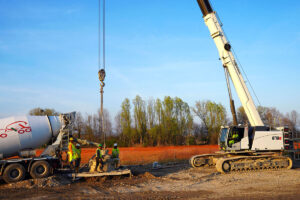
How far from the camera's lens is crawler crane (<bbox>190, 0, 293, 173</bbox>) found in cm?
1662

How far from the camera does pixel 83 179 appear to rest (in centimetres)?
1364

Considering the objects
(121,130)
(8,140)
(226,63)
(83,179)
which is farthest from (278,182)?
(121,130)

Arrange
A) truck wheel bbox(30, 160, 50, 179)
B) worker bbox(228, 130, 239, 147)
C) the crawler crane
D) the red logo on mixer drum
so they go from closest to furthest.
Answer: truck wheel bbox(30, 160, 50, 179), the red logo on mixer drum, the crawler crane, worker bbox(228, 130, 239, 147)

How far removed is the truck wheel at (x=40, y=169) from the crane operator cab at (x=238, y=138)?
34.5 ft

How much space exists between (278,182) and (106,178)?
8265mm

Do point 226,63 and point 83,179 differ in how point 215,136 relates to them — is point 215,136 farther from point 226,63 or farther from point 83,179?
point 83,179

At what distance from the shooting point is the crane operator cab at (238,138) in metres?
16.7

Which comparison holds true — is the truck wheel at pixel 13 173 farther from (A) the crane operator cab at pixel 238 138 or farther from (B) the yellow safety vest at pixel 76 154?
(A) the crane operator cab at pixel 238 138

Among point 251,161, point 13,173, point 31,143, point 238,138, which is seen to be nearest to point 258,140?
point 238,138

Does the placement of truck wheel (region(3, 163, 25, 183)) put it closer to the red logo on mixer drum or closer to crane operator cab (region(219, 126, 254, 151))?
the red logo on mixer drum

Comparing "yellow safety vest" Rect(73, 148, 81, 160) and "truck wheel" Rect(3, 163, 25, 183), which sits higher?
"yellow safety vest" Rect(73, 148, 81, 160)

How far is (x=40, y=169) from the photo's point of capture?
44.0ft

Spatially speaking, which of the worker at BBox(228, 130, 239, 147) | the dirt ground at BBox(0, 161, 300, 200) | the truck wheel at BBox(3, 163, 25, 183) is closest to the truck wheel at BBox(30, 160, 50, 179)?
the truck wheel at BBox(3, 163, 25, 183)

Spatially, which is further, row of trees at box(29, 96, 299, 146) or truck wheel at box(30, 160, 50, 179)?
row of trees at box(29, 96, 299, 146)
